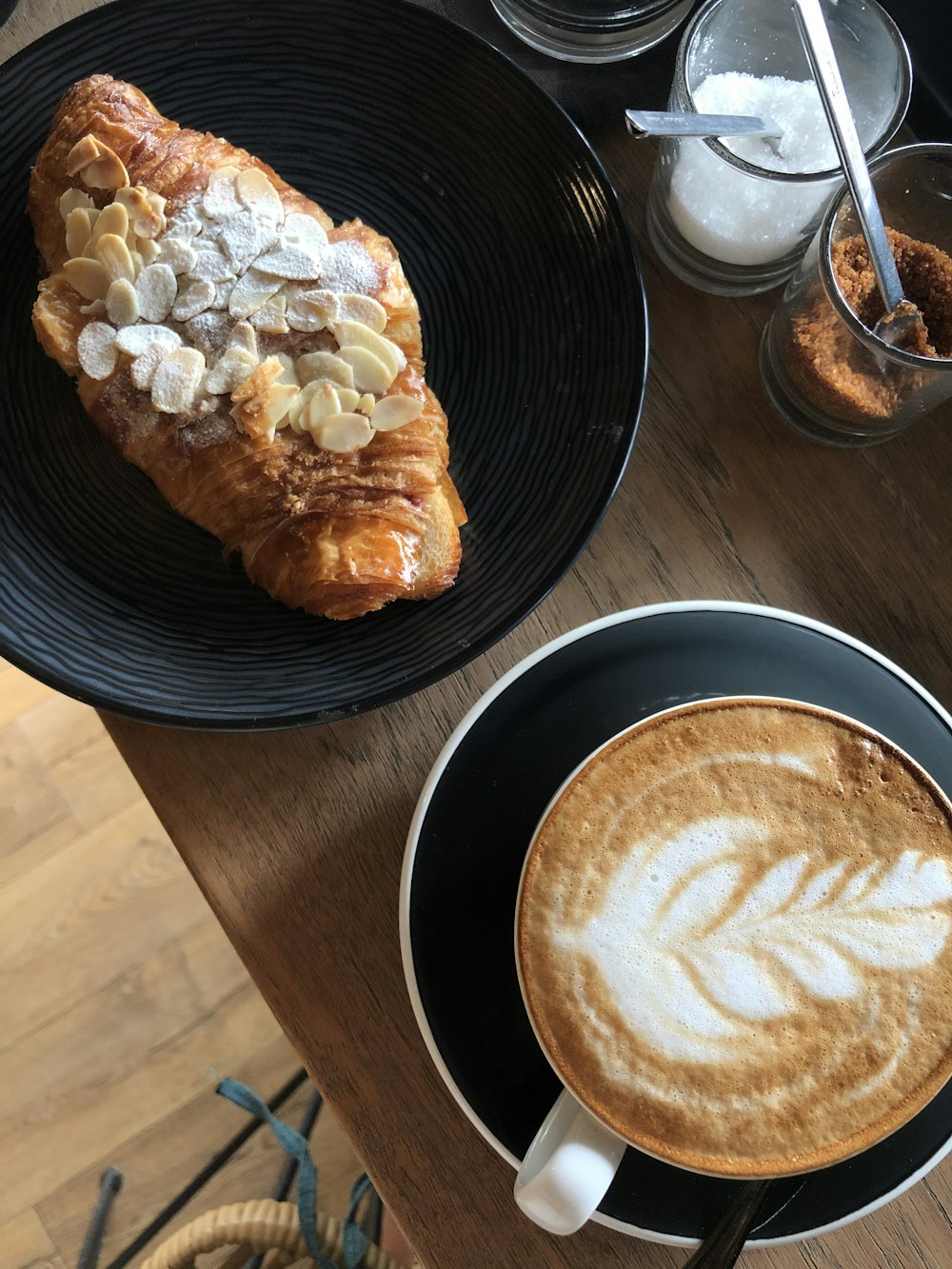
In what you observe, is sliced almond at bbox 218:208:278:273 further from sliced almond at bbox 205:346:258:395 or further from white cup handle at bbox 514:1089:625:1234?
white cup handle at bbox 514:1089:625:1234

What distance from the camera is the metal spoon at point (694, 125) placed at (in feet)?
2.63

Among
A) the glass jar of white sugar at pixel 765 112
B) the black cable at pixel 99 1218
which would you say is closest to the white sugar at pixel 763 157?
the glass jar of white sugar at pixel 765 112

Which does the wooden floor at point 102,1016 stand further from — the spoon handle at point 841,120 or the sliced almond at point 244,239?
the spoon handle at point 841,120

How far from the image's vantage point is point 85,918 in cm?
158

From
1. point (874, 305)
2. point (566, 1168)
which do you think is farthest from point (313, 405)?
point (566, 1168)

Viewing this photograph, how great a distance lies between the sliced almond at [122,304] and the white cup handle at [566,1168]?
2.34 feet

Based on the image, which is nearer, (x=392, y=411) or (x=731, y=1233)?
(x=731, y=1233)

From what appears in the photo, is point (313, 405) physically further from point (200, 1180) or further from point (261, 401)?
point (200, 1180)

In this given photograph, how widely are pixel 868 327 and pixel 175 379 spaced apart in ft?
1.93

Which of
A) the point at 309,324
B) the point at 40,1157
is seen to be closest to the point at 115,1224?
the point at 40,1157

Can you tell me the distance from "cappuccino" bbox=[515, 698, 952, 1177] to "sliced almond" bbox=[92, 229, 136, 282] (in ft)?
1.87

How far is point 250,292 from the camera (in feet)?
2.87

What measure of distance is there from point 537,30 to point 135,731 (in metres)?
0.79

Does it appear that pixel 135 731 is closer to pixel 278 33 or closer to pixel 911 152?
pixel 278 33
